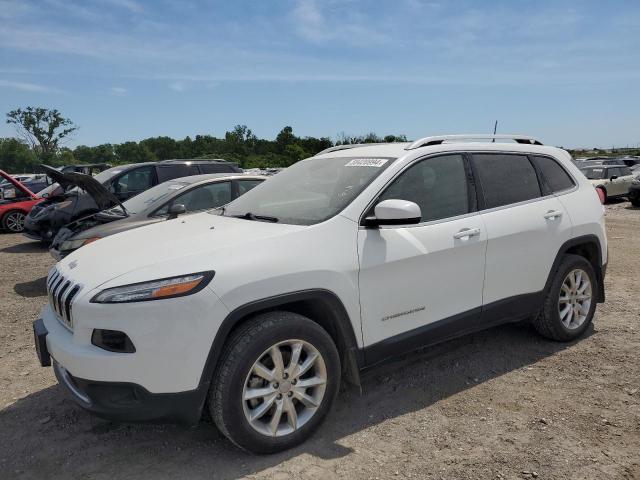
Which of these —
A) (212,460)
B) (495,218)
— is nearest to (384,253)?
(495,218)

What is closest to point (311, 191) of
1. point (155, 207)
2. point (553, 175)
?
point (553, 175)

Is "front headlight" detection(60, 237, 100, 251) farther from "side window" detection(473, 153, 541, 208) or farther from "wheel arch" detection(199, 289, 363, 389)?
"side window" detection(473, 153, 541, 208)

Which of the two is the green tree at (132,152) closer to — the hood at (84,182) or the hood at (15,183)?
the hood at (15,183)

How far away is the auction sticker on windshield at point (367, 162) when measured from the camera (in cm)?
349

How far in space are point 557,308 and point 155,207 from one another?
4.81 meters

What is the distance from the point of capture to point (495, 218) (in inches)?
148

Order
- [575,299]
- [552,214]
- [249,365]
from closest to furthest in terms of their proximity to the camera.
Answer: [249,365] < [552,214] < [575,299]

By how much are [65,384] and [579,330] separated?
4026mm

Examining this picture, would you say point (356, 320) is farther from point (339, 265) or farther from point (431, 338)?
point (431, 338)

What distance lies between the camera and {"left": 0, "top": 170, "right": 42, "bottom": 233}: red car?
41.0ft

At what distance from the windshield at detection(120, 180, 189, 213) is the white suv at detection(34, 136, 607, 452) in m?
3.25

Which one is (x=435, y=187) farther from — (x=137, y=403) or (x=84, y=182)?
(x=84, y=182)

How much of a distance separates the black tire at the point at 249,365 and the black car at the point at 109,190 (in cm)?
657

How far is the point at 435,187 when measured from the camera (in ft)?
11.7
